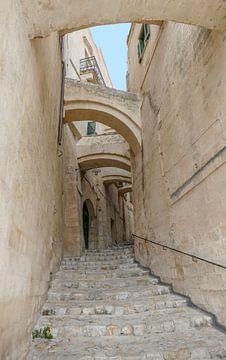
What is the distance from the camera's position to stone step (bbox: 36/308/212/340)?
3.53m

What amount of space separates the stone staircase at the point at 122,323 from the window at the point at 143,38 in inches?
254

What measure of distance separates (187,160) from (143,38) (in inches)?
221

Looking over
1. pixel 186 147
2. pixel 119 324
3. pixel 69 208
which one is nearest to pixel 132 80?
pixel 69 208

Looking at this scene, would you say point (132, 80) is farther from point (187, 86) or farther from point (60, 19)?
point (60, 19)

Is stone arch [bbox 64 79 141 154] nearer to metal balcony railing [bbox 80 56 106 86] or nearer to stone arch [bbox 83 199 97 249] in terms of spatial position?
stone arch [bbox 83 199 97 249]

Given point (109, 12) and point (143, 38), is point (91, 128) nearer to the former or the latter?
point (143, 38)

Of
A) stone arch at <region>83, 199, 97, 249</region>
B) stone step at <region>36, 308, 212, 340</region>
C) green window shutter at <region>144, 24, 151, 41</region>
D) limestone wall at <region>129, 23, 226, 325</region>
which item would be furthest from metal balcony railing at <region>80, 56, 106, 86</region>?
stone step at <region>36, 308, 212, 340</region>

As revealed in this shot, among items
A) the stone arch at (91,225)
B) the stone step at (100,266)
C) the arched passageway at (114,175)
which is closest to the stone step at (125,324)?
the stone step at (100,266)

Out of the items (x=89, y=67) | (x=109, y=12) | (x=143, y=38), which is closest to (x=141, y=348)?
(x=109, y=12)

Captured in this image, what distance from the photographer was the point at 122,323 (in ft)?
12.3

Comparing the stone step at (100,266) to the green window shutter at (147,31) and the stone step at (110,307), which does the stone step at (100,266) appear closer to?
the stone step at (110,307)

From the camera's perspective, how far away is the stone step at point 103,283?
17.4 ft

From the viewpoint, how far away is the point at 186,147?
4.77 metres

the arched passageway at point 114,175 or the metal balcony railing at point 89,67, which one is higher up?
the metal balcony railing at point 89,67
